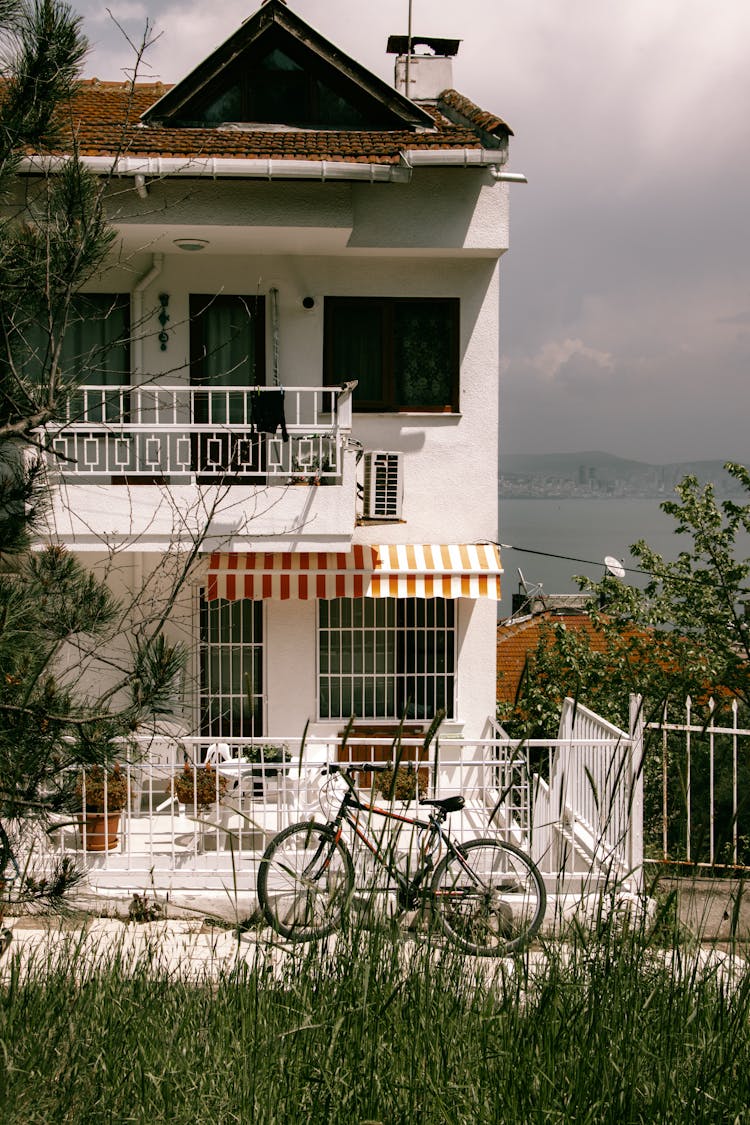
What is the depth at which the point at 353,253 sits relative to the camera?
15.8 meters

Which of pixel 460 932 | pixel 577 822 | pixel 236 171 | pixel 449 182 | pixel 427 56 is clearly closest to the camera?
pixel 460 932

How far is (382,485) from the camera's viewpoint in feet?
51.1

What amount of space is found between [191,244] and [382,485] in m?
4.38

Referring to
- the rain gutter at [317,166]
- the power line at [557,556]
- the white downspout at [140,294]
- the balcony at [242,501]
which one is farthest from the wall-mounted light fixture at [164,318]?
the power line at [557,556]

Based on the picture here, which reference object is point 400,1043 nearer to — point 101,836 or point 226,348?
point 101,836

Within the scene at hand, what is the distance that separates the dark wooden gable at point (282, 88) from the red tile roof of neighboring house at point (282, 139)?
193mm

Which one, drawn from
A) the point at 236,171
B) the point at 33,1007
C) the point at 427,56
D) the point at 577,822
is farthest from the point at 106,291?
the point at 33,1007

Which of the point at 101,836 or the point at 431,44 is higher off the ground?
the point at 431,44

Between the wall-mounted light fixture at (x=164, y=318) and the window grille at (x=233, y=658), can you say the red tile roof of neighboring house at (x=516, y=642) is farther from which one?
the wall-mounted light fixture at (x=164, y=318)

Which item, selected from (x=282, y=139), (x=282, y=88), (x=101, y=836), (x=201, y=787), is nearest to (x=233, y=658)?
(x=201, y=787)

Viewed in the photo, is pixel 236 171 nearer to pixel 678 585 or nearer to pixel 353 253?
pixel 353 253

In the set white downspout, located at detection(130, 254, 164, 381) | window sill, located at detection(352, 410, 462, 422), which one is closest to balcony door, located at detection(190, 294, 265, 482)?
white downspout, located at detection(130, 254, 164, 381)

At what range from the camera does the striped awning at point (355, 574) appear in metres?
14.6

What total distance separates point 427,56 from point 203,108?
4715mm
